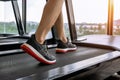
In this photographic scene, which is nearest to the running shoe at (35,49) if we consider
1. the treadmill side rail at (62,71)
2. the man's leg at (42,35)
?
the man's leg at (42,35)

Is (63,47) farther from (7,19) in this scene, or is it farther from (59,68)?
(7,19)

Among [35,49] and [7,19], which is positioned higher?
[7,19]

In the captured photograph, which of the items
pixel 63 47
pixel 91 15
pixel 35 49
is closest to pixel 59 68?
pixel 35 49

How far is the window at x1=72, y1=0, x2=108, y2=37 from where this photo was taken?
4678mm

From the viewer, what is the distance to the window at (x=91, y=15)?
4678 millimetres

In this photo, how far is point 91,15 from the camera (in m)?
4.89

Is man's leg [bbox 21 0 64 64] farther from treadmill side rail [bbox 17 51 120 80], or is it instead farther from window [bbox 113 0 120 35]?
window [bbox 113 0 120 35]

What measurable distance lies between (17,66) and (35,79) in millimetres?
415

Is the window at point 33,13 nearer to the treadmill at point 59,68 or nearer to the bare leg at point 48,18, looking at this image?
the treadmill at point 59,68

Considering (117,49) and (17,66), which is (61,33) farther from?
(117,49)

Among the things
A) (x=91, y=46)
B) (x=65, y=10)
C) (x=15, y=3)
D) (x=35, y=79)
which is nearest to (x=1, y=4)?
(x=15, y=3)

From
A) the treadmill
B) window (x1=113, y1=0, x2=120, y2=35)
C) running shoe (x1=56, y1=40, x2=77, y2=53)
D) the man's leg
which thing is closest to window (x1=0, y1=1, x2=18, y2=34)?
the treadmill

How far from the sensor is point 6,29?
3564mm

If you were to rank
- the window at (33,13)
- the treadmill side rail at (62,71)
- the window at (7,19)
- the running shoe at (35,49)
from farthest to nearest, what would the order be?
1. the window at (33,13)
2. the window at (7,19)
3. the running shoe at (35,49)
4. the treadmill side rail at (62,71)
